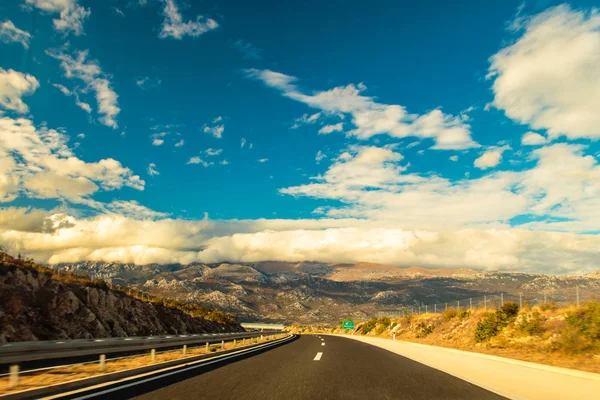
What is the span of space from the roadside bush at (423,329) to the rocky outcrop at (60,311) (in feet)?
83.9

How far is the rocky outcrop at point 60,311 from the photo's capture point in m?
25.6

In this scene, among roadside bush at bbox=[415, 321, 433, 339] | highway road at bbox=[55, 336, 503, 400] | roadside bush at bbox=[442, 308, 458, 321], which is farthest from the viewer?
roadside bush at bbox=[415, 321, 433, 339]

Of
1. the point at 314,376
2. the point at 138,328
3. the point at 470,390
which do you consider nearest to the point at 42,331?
the point at 138,328

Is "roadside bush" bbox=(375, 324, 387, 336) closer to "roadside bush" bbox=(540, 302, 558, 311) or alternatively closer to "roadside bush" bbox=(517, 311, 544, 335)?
"roadside bush" bbox=(540, 302, 558, 311)

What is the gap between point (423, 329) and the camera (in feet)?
133

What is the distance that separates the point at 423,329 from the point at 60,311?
31.2 metres

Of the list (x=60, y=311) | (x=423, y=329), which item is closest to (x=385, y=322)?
(x=423, y=329)

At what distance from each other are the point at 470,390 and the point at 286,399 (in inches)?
167

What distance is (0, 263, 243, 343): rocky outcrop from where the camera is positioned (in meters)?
25.6

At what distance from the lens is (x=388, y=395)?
8305mm

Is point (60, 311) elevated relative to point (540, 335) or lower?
elevated

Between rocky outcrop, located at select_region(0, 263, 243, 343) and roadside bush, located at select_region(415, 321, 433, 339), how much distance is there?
25.6 metres

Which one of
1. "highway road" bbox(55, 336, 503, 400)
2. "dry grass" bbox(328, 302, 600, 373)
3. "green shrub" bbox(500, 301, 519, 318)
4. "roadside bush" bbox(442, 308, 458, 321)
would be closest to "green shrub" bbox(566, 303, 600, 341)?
"dry grass" bbox(328, 302, 600, 373)

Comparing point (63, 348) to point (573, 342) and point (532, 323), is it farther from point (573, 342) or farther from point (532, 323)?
point (532, 323)
